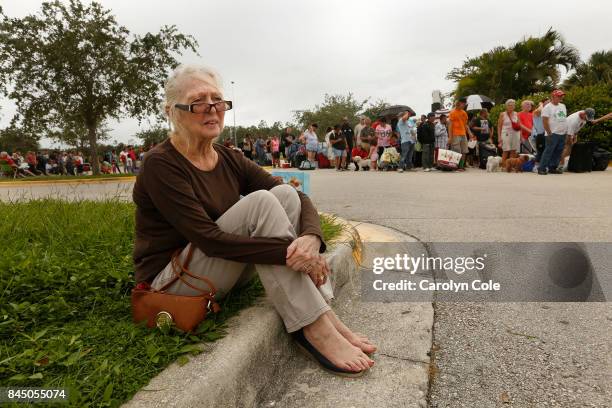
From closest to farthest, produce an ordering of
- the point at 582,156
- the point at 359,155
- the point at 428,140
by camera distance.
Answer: the point at 582,156 < the point at 428,140 < the point at 359,155

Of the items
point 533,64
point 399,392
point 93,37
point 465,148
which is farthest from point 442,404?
point 533,64

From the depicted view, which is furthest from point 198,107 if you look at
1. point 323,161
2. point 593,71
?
point 593,71

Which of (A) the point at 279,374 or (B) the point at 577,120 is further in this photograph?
(B) the point at 577,120

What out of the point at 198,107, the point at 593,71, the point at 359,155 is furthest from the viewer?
the point at 593,71

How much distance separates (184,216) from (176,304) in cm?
39

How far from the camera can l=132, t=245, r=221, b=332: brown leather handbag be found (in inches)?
75.5

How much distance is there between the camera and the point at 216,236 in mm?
1967

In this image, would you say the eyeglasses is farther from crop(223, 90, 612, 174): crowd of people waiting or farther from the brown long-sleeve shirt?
crop(223, 90, 612, 174): crowd of people waiting

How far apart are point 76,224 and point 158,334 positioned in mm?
2083

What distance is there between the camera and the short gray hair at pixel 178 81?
226 centimetres

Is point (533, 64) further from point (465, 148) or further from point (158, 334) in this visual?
point (158, 334)

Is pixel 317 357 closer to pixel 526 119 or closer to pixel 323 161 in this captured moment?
pixel 526 119

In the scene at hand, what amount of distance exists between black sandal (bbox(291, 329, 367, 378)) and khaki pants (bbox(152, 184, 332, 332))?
0.10 m

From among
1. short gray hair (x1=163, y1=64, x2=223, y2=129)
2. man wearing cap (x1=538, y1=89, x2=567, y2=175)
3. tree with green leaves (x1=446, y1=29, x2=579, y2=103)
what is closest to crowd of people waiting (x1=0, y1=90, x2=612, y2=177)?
man wearing cap (x1=538, y1=89, x2=567, y2=175)
